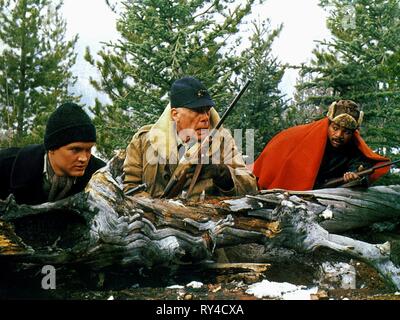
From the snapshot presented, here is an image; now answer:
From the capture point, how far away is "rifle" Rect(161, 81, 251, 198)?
4.95 meters

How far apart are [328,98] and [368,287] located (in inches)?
122

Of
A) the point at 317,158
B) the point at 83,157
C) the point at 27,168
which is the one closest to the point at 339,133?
the point at 317,158

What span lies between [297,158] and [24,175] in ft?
9.59

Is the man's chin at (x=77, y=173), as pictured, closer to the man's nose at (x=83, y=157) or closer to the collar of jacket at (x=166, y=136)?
the man's nose at (x=83, y=157)

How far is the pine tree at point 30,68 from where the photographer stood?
10.8 m

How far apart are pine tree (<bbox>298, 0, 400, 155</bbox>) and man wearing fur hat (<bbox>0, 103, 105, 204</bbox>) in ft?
12.3

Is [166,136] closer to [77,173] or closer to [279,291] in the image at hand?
[77,173]

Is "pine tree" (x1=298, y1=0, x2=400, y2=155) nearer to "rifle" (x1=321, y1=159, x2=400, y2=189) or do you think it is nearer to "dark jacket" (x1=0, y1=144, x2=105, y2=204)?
"rifle" (x1=321, y1=159, x2=400, y2=189)

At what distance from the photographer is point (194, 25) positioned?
825 centimetres

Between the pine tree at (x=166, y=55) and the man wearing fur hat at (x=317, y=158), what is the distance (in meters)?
1.60

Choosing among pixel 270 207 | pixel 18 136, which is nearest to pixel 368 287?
pixel 270 207
